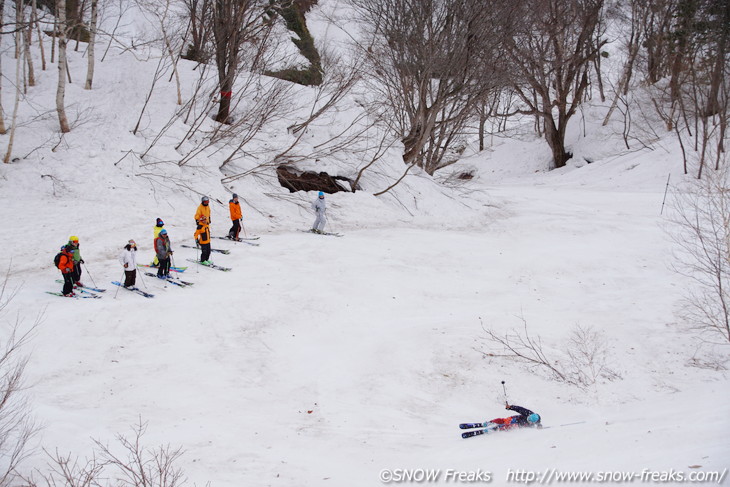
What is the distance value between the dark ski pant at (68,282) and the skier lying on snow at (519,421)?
8.69m

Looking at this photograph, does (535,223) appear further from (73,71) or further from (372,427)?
(73,71)

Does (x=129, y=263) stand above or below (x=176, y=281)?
above

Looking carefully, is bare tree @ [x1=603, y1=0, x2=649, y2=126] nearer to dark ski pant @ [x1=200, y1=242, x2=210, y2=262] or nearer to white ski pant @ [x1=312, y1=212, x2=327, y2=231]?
white ski pant @ [x1=312, y1=212, x2=327, y2=231]

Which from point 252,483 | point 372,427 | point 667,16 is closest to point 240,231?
point 372,427

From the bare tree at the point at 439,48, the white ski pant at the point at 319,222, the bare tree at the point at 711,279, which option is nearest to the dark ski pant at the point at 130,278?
the white ski pant at the point at 319,222

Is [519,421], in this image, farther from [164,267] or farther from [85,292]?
[85,292]

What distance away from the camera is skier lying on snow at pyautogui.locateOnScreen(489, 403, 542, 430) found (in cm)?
827

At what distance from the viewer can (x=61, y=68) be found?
17.5 m

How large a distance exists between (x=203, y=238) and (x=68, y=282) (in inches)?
134

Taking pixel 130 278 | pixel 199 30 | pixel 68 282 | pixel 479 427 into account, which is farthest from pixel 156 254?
pixel 199 30

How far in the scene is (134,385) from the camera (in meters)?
8.66

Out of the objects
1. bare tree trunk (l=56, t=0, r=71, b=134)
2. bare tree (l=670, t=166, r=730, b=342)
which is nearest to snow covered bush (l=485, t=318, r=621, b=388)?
bare tree (l=670, t=166, r=730, b=342)

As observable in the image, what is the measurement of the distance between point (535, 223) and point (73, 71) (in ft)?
69.1

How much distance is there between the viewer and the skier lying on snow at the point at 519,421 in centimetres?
827
